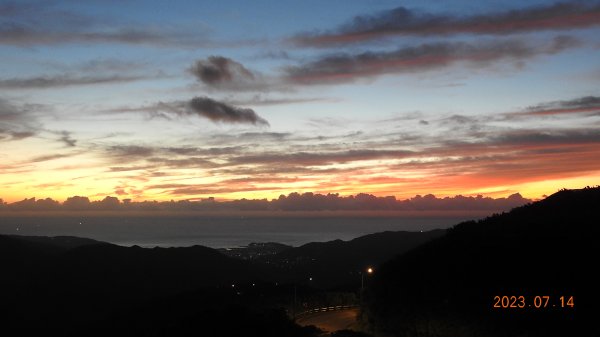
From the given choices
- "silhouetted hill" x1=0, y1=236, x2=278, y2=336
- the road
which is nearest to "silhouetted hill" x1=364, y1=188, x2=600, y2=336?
the road

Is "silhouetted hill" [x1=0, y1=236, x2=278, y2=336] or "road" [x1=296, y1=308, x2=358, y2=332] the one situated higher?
"road" [x1=296, y1=308, x2=358, y2=332]

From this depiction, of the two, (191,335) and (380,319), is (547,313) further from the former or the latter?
(191,335)

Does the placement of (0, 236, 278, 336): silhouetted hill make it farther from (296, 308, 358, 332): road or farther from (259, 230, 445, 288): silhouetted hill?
(296, 308, 358, 332): road

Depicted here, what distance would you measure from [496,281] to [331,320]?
1278cm

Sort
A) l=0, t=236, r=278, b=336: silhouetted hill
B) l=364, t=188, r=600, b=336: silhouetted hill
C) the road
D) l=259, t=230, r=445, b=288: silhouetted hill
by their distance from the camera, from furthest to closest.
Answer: l=259, t=230, r=445, b=288: silhouetted hill, l=0, t=236, r=278, b=336: silhouetted hill, the road, l=364, t=188, r=600, b=336: silhouetted hill

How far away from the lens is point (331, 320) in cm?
3731

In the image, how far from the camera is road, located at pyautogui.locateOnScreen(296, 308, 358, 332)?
34.6 meters
